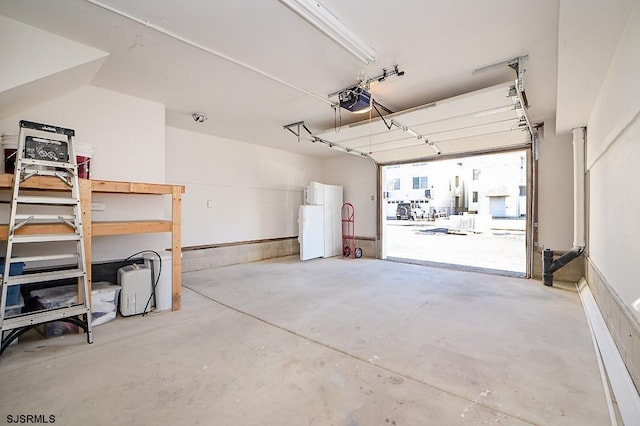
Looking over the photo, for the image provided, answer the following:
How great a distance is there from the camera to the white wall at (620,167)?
184 cm

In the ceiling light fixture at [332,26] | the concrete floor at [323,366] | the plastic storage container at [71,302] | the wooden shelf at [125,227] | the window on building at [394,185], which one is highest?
the window on building at [394,185]

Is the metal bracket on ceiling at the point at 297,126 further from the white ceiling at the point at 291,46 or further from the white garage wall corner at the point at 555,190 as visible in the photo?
the white garage wall corner at the point at 555,190

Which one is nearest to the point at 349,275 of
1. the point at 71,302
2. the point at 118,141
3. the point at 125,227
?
the point at 125,227

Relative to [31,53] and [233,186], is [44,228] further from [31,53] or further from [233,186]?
[233,186]

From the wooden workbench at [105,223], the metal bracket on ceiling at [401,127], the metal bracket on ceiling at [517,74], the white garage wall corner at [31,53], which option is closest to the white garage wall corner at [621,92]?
the metal bracket on ceiling at [517,74]

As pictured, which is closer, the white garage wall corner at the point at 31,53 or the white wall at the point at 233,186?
the white garage wall corner at the point at 31,53

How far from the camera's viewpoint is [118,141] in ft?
11.9

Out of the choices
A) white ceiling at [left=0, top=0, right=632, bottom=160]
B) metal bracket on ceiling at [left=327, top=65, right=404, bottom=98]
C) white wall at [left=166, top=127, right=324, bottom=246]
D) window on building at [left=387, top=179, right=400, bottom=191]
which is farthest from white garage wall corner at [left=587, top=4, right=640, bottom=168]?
window on building at [left=387, top=179, right=400, bottom=191]

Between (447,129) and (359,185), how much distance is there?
10.5 ft

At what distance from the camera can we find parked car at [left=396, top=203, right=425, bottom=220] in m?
24.7

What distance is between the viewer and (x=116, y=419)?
62.7 inches

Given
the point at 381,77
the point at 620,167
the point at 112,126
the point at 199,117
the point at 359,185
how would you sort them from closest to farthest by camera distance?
1. the point at 620,167
2. the point at 381,77
3. the point at 112,126
4. the point at 199,117
5. the point at 359,185

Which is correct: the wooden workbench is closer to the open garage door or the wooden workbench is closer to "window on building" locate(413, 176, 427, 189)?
the open garage door

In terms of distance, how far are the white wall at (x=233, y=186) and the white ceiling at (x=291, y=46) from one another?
5.37 feet
